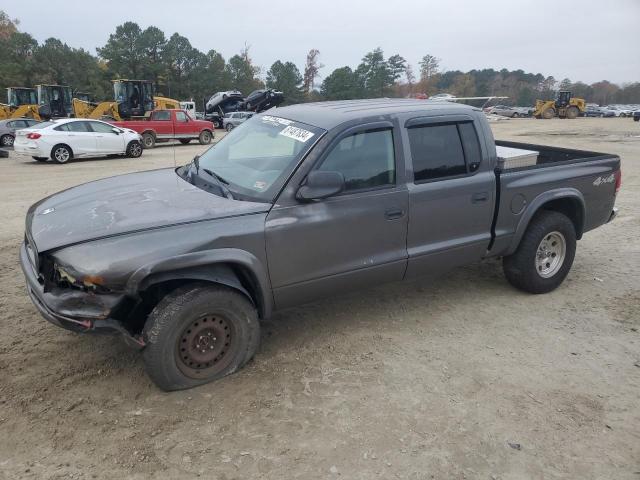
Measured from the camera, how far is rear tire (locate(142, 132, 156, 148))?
20078 mm

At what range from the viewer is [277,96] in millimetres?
26328

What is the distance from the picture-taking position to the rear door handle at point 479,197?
4.20 m

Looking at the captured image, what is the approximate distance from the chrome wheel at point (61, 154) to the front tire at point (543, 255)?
1435 centimetres

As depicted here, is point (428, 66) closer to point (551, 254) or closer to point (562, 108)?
point (562, 108)

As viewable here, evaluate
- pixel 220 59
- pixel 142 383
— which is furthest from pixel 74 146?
pixel 220 59

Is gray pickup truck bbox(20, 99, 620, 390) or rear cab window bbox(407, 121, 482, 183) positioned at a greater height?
rear cab window bbox(407, 121, 482, 183)

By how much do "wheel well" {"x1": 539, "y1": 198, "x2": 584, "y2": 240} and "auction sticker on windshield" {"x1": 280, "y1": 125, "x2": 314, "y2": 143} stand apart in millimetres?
2649

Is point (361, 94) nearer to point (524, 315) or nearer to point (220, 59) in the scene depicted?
point (220, 59)

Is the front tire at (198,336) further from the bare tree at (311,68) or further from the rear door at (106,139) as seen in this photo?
the bare tree at (311,68)

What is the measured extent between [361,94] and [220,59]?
20.1m

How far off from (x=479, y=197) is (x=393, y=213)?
0.94m

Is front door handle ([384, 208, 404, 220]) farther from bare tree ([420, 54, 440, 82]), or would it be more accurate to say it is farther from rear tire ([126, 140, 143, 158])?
bare tree ([420, 54, 440, 82])

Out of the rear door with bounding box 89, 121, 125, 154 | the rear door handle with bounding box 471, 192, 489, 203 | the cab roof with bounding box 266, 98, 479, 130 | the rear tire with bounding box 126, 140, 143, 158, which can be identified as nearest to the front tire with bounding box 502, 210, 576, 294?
the rear door handle with bounding box 471, 192, 489, 203

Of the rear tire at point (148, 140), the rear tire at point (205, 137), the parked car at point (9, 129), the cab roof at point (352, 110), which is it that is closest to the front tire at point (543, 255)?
the cab roof at point (352, 110)
